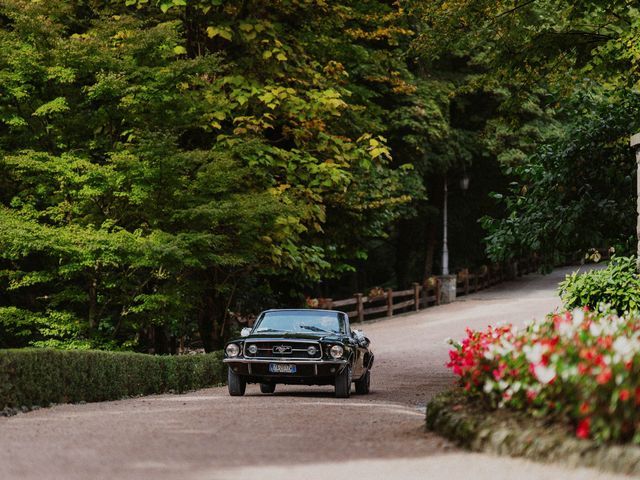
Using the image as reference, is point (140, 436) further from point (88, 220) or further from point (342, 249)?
point (342, 249)

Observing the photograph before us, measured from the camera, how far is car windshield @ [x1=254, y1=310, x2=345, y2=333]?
61.1 feet

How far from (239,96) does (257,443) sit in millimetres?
12722

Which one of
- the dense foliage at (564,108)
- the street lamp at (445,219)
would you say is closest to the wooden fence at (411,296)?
the street lamp at (445,219)

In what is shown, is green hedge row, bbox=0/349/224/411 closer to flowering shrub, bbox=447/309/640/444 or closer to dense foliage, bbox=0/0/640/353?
dense foliage, bbox=0/0/640/353

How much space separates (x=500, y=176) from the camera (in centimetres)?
4578

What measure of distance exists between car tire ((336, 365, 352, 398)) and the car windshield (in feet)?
4.01

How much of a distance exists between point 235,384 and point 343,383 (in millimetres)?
1752

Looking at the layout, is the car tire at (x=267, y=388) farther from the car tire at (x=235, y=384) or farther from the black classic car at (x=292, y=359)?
the car tire at (x=235, y=384)

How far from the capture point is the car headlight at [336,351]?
17.4 m

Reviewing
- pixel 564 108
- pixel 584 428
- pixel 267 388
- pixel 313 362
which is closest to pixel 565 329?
pixel 584 428

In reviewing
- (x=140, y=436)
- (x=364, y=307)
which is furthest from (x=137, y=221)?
(x=364, y=307)

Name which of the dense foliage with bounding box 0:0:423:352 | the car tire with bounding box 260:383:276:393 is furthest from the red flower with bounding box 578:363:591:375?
the car tire with bounding box 260:383:276:393

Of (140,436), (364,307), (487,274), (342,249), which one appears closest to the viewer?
(140,436)

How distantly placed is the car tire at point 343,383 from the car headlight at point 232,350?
5.44 ft
